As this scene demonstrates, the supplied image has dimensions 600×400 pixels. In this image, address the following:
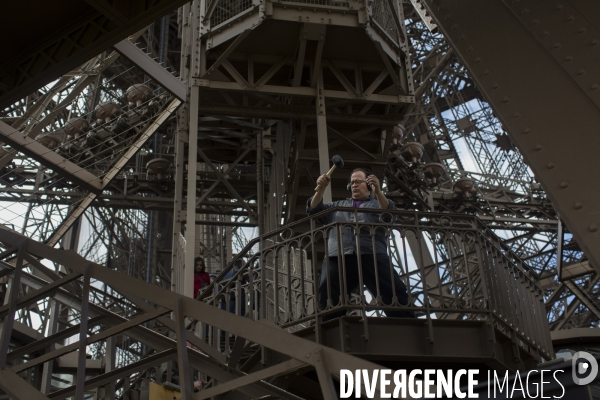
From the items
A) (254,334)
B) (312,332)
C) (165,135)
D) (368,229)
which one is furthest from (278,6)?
(165,135)

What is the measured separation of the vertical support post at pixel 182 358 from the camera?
16.4ft

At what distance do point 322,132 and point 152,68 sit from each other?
309 centimetres

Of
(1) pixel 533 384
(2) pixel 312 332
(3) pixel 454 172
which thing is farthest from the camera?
(3) pixel 454 172

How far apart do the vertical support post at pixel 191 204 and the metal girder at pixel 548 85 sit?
7408 mm

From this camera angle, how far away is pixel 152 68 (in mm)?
12516

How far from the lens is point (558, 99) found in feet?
10.6

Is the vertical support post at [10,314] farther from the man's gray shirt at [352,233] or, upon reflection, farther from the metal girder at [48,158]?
the metal girder at [48,158]

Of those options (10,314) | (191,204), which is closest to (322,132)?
(191,204)

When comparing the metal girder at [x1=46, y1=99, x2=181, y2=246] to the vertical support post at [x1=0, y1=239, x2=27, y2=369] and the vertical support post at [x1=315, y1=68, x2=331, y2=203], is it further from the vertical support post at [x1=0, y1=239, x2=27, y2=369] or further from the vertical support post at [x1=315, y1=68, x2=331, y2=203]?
the vertical support post at [x1=0, y1=239, x2=27, y2=369]

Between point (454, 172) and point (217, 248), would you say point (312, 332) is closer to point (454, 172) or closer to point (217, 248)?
point (217, 248)

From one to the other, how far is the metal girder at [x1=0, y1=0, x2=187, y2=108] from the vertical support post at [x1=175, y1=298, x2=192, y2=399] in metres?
2.40

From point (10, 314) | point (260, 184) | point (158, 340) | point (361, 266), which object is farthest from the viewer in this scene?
point (260, 184)

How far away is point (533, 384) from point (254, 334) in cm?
182

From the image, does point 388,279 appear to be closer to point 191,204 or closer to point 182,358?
point 182,358
